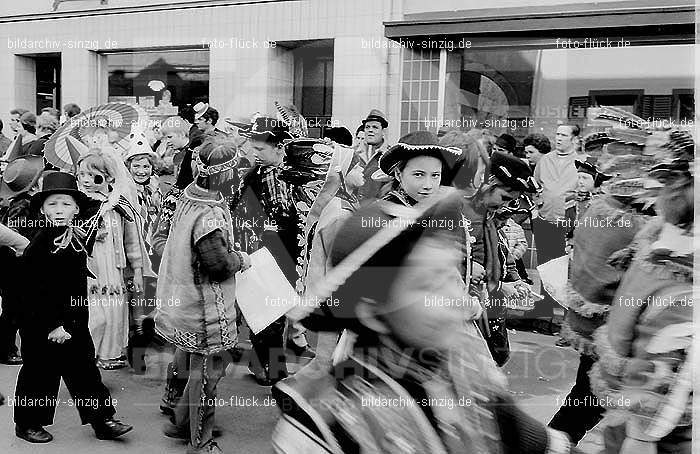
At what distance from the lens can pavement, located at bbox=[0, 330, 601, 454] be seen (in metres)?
4.48

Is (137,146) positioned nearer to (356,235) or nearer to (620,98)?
(356,235)

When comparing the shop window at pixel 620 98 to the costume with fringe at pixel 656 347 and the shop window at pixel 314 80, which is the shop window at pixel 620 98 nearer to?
the shop window at pixel 314 80

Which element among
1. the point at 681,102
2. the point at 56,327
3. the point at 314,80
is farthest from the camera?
the point at 314,80

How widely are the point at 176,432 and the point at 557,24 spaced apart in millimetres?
6696

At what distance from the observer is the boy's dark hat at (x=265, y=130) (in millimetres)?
6289

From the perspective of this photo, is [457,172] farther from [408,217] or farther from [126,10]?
[126,10]

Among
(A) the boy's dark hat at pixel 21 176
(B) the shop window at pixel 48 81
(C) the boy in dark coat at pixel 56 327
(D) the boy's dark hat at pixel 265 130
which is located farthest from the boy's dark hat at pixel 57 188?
(B) the shop window at pixel 48 81

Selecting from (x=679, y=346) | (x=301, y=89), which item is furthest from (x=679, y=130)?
(x=301, y=89)

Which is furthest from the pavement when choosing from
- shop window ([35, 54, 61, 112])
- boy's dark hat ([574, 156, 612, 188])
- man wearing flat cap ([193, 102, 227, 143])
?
shop window ([35, 54, 61, 112])

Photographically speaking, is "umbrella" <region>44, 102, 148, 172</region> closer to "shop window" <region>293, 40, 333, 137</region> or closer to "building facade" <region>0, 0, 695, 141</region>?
"building facade" <region>0, 0, 695, 141</region>

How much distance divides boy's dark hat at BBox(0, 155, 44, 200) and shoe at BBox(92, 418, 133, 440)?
87.0 inches

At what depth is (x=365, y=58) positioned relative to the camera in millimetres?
10953

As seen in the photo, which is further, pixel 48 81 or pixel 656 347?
pixel 48 81

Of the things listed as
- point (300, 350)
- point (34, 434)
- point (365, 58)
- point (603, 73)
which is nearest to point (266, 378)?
point (300, 350)
